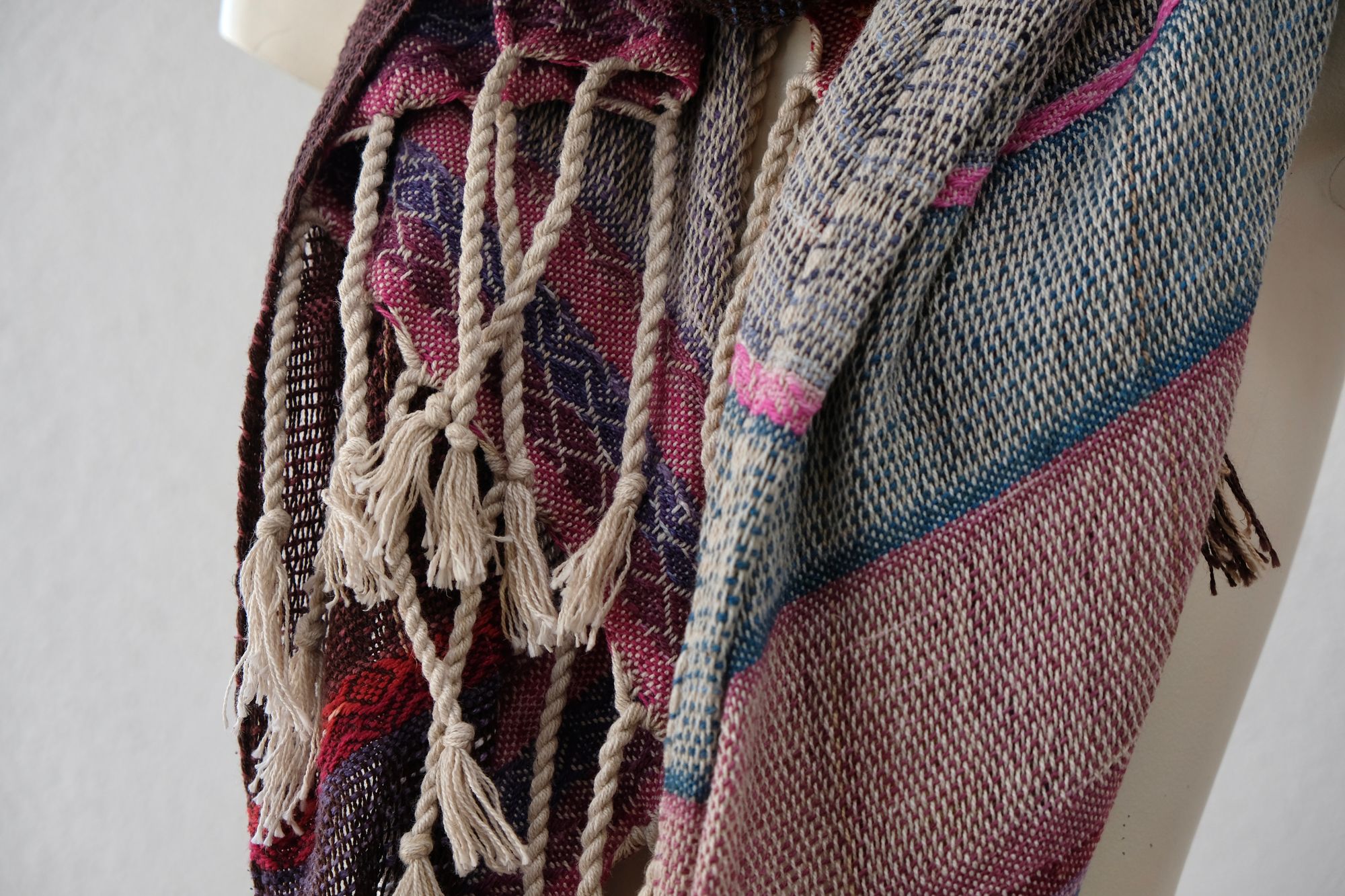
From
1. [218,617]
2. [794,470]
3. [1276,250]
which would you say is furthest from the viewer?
[218,617]

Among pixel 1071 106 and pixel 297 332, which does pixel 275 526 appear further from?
pixel 1071 106

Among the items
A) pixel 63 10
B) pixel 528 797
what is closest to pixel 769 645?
pixel 528 797

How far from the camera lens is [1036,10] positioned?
1.28 feet

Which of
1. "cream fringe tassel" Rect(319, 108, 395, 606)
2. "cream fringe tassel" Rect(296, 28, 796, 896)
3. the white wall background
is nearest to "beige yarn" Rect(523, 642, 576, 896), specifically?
"cream fringe tassel" Rect(296, 28, 796, 896)

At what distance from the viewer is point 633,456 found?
48cm

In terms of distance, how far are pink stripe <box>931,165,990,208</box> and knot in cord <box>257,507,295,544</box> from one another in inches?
15.2

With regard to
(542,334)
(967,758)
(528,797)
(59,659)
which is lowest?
(59,659)

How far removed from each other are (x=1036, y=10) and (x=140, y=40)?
96cm

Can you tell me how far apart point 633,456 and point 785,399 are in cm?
13

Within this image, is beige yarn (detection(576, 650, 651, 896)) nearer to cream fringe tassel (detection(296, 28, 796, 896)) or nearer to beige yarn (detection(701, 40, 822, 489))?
cream fringe tassel (detection(296, 28, 796, 896))

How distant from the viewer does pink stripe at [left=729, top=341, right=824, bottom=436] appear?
37 cm

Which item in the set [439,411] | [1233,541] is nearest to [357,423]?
[439,411]

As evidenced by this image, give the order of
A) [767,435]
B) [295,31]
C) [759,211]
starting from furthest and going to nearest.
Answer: [295,31], [759,211], [767,435]

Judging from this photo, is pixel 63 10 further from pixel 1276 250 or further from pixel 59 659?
pixel 1276 250
